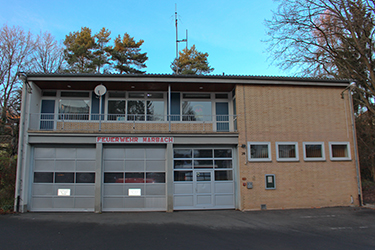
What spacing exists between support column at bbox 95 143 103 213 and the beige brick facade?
6.75 m

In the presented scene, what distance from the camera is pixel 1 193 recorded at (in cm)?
1218

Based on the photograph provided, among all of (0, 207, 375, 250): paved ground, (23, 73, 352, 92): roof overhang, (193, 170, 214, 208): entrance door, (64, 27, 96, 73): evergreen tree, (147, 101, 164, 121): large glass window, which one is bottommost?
(0, 207, 375, 250): paved ground

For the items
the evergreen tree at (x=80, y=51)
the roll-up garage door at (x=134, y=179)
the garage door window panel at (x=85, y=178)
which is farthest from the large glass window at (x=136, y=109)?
the evergreen tree at (x=80, y=51)

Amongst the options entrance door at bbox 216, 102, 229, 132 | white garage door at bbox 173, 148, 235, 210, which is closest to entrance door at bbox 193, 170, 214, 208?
white garage door at bbox 173, 148, 235, 210

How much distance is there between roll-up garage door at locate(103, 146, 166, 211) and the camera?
12.0m

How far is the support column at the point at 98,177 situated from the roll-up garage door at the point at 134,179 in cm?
32

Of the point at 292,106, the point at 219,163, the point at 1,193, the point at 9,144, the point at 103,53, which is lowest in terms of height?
the point at 1,193

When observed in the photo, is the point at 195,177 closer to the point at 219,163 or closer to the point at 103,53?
the point at 219,163

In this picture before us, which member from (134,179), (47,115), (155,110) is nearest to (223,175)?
(134,179)

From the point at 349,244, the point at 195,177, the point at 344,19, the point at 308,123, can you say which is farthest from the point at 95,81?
the point at 344,19

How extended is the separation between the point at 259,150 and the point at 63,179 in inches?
388

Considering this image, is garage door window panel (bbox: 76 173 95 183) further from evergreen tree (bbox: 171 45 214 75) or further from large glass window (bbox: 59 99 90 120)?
evergreen tree (bbox: 171 45 214 75)

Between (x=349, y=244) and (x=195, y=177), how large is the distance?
6814 mm

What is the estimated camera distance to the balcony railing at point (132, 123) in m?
12.9
